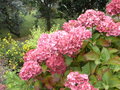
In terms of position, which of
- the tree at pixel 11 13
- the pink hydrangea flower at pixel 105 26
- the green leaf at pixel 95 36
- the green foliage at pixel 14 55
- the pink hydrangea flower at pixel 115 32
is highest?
the pink hydrangea flower at pixel 105 26

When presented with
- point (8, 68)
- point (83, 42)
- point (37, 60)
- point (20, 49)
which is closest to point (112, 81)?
point (83, 42)

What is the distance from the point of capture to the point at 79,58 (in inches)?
76.4

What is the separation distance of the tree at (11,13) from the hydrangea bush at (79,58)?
7323 millimetres

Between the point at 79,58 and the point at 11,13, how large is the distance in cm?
795

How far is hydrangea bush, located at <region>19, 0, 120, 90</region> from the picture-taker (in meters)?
1.81

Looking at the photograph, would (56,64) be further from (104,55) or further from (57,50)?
(104,55)

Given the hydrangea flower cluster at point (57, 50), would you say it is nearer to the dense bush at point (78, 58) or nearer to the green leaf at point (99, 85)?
the dense bush at point (78, 58)

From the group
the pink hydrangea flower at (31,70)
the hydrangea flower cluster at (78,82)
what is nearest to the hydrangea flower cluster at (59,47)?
the pink hydrangea flower at (31,70)

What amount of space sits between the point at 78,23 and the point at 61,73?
572 millimetres

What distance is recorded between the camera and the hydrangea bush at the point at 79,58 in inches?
71.4

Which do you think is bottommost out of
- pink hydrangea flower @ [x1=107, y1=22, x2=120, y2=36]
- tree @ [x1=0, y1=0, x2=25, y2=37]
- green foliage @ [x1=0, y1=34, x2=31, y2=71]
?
green foliage @ [x1=0, y1=34, x2=31, y2=71]

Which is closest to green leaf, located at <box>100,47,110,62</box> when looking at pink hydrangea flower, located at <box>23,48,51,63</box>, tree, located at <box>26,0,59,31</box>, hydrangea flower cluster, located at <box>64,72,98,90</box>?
hydrangea flower cluster, located at <box>64,72,98,90</box>

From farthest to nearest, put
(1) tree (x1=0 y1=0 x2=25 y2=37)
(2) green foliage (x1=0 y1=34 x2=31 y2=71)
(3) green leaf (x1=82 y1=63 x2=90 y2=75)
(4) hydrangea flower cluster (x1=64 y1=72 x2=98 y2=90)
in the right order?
(1) tree (x1=0 y1=0 x2=25 y2=37)
(2) green foliage (x1=0 y1=34 x2=31 y2=71)
(3) green leaf (x1=82 y1=63 x2=90 y2=75)
(4) hydrangea flower cluster (x1=64 y1=72 x2=98 y2=90)

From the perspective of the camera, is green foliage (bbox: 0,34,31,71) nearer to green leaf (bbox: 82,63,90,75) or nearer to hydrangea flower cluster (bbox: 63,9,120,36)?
hydrangea flower cluster (bbox: 63,9,120,36)
